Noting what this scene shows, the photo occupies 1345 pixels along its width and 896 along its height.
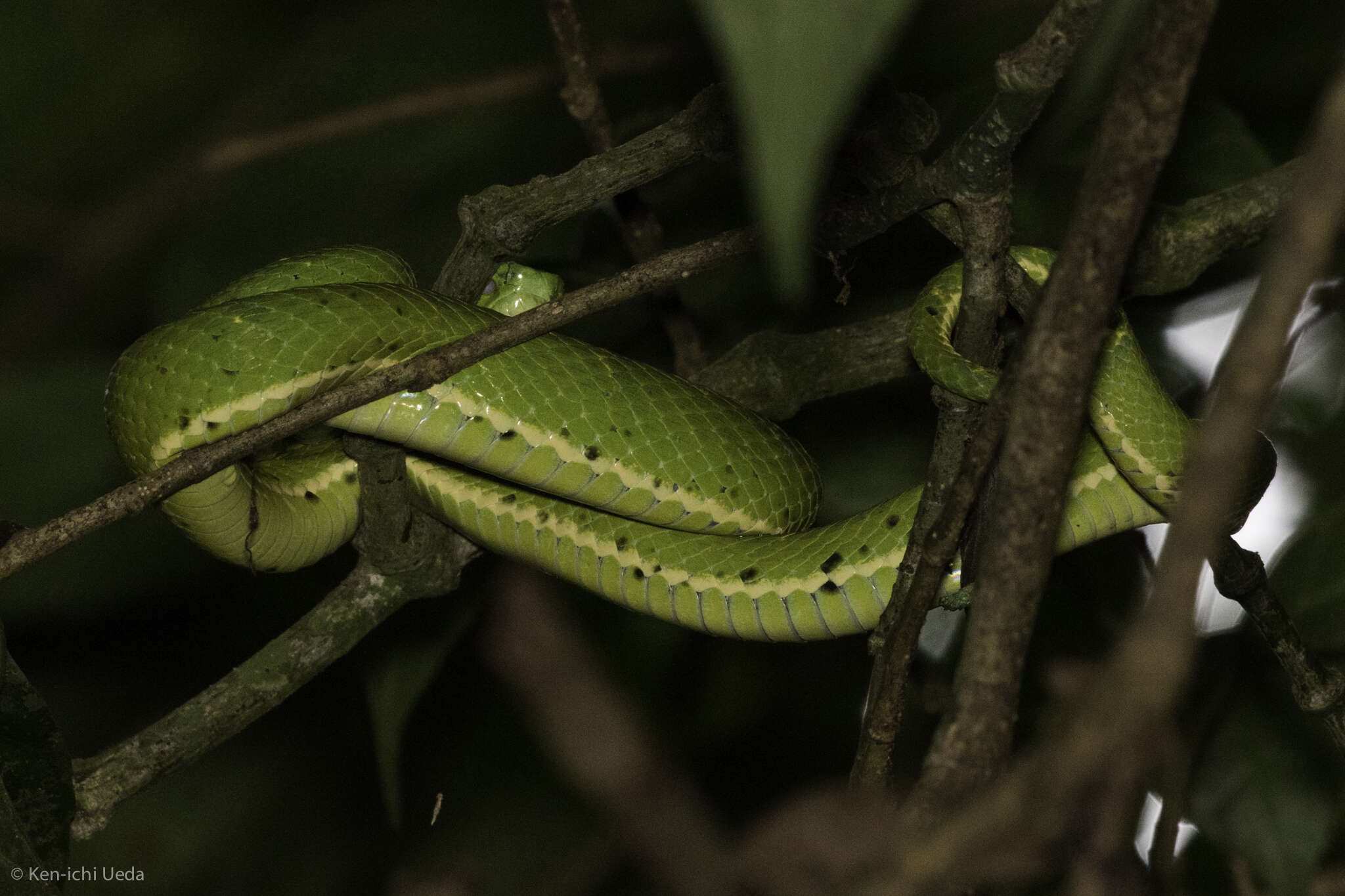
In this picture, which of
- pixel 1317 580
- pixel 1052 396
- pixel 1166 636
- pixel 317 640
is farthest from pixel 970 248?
pixel 317 640

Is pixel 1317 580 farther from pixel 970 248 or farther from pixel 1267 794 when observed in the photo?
pixel 970 248

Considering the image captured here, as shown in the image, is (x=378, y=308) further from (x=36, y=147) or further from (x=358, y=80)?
(x=36, y=147)

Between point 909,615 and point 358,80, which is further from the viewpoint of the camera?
point 358,80

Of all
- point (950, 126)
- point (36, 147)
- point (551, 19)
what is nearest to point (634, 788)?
point (551, 19)

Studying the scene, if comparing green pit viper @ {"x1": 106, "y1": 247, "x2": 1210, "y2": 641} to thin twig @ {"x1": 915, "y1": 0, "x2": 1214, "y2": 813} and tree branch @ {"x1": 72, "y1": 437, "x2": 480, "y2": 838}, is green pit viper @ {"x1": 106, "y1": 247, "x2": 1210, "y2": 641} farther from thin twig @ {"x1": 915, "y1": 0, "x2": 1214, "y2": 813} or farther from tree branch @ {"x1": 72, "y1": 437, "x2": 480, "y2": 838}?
thin twig @ {"x1": 915, "y1": 0, "x2": 1214, "y2": 813}

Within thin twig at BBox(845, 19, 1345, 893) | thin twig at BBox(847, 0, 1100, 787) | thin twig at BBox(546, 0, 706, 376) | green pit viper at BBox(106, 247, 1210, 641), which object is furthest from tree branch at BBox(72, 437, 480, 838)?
thin twig at BBox(845, 19, 1345, 893)

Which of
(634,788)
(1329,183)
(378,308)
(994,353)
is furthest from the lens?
(378,308)

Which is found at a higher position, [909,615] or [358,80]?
[358,80]

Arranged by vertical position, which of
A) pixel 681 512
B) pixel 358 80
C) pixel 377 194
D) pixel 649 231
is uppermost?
pixel 358 80
